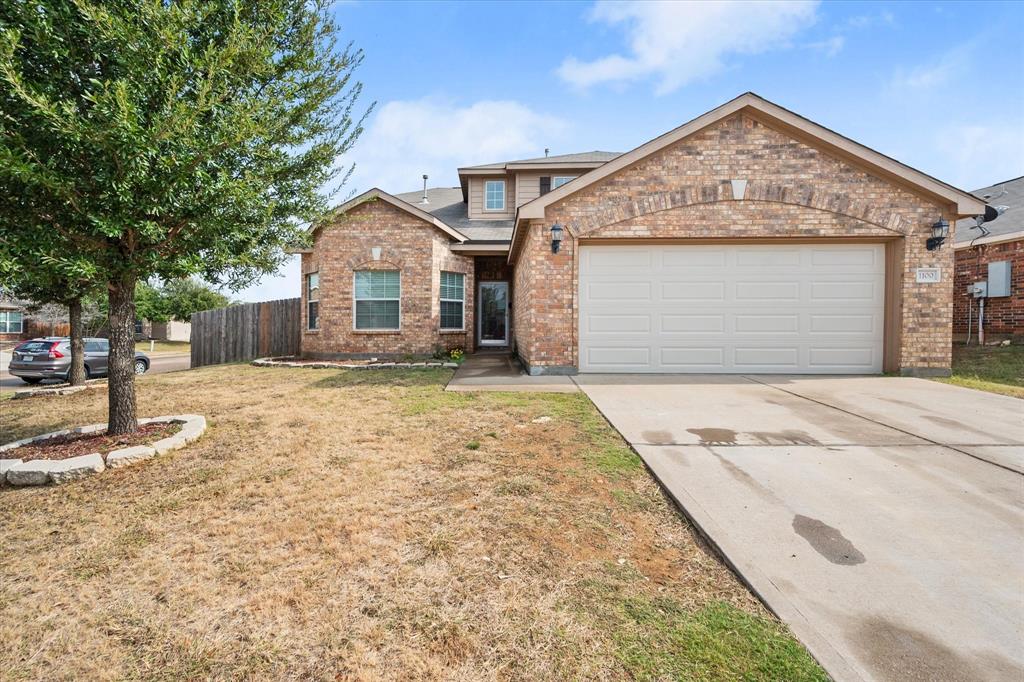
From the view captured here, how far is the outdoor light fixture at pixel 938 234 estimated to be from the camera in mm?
8039

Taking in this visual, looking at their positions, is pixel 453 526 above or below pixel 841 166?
below

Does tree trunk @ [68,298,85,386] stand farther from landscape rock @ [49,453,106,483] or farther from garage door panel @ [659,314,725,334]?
garage door panel @ [659,314,725,334]

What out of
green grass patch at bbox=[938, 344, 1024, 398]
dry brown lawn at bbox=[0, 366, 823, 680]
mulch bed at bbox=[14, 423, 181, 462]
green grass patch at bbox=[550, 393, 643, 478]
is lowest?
dry brown lawn at bbox=[0, 366, 823, 680]

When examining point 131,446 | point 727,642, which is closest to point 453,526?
point 727,642

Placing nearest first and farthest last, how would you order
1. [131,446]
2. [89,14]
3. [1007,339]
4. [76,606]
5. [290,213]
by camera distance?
[76,606], [89,14], [131,446], [290,213], [1007,339]

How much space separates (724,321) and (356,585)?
8199 millimetres

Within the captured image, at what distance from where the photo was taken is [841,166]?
27.0 feet

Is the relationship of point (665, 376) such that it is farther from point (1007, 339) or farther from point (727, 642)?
point (1007, 339)

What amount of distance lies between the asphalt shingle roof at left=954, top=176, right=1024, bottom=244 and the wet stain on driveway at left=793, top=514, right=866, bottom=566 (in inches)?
471

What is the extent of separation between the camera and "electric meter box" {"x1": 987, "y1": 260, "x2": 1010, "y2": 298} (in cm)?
1120

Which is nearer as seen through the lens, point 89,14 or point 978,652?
point 978,652

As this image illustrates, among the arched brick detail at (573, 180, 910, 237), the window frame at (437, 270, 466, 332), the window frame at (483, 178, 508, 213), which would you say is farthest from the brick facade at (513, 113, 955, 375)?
the window frame at (483, 178, 508, 213)

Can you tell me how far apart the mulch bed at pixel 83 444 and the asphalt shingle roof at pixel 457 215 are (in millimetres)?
9982

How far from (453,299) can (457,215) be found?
4.93 meters
